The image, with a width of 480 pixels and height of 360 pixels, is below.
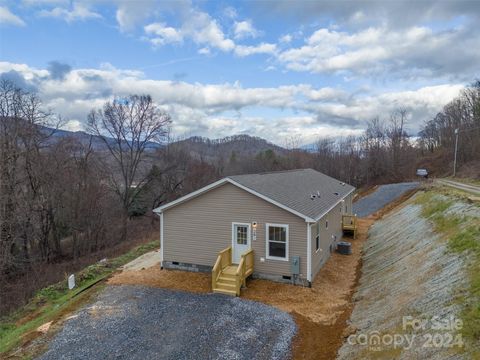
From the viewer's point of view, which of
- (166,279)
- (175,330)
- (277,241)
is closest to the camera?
(175,330)

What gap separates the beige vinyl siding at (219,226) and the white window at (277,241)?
0.16 meters

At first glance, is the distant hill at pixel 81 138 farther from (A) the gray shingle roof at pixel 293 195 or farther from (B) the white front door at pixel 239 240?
(B) the white front door at pixel 239 240

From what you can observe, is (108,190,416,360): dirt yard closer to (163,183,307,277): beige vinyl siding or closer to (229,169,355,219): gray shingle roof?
(163,183,307,277): beige vinyl siding

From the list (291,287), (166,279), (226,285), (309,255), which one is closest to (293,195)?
(309,255)

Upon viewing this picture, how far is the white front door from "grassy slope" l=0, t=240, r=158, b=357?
5.50 meters

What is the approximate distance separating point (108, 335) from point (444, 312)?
801 centimetres

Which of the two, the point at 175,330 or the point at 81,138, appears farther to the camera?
the point at 81,138

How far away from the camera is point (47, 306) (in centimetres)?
1170

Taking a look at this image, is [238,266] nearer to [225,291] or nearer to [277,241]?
[225,291]

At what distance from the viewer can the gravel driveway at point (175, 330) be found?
7623 millimetres

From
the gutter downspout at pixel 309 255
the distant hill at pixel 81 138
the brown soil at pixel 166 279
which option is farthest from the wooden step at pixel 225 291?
the distant hill at pixel 81 138

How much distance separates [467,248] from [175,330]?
8.40 metres

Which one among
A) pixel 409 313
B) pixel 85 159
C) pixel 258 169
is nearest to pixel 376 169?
pixel 258 169

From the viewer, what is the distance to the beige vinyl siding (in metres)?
11.9
